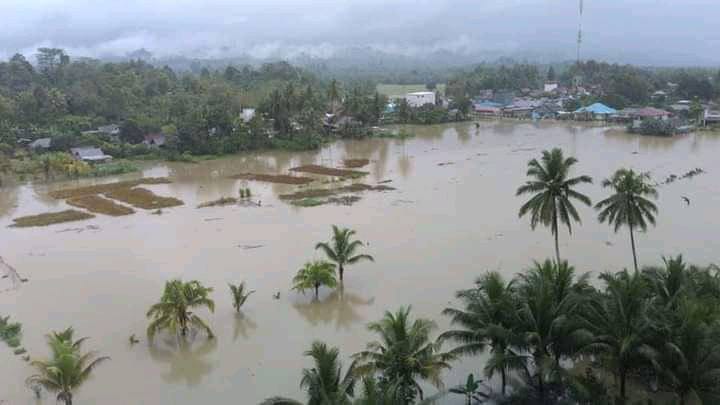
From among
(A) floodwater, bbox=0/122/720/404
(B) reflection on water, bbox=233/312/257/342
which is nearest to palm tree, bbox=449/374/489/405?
(A) floodwater, bbox=0/122/720/404

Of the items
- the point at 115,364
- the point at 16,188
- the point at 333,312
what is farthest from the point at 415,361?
the point at 16,188

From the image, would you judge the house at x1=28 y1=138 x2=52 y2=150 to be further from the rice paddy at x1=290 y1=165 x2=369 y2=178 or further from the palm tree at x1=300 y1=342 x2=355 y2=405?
the palm tree at x1=300 y1=342 x2=355 y2=405

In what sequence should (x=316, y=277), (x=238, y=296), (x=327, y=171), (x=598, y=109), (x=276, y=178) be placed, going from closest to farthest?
(x=238, y=296) → (x=316, y=277) → (x=276, y=178) → (x=327, y=171) → (x=598, y=109)

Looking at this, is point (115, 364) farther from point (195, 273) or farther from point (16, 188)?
point (16, 188)

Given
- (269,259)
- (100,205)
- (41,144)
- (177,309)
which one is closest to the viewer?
(177,309)

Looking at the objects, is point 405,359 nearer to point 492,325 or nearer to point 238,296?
point 492,325

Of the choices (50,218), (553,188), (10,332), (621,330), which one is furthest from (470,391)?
(50,218)

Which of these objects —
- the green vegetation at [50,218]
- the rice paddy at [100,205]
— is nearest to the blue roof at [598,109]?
the rice paddy at [100,205]
